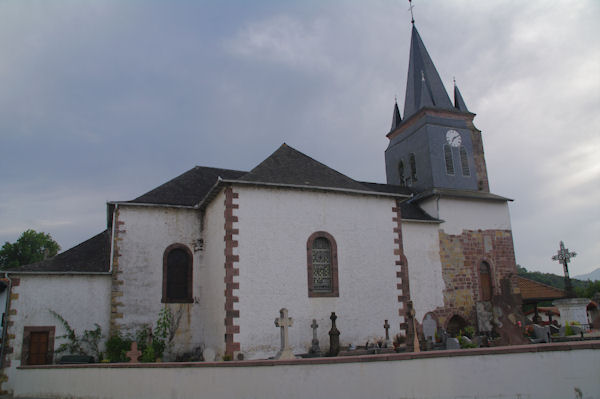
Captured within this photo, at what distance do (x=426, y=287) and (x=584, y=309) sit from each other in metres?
6.49

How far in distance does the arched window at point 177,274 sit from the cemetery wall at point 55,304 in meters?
1.96

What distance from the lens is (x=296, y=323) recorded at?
1430 cm

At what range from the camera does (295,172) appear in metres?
16.1

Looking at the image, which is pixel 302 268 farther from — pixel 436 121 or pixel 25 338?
pixel 436 121

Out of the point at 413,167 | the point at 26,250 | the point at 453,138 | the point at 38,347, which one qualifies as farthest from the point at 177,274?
the point at 26,250

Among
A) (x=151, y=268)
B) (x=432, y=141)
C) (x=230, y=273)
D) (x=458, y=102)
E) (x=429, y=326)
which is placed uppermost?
(x=458, y=102)

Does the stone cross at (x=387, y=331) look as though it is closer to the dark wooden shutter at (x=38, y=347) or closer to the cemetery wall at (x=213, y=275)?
the cemetery wall at (x=213, y=275)

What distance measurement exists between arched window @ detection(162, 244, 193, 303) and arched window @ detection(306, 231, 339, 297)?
4794 mm

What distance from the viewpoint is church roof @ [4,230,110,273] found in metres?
15.9

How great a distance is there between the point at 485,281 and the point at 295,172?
11.9 m

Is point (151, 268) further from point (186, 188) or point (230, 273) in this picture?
point (230, 273)

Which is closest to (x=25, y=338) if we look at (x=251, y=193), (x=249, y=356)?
(x=249, y=356)

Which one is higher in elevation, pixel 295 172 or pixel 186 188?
pixel 186 188

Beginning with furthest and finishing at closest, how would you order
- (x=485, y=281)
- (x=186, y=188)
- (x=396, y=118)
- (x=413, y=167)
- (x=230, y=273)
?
(x=396, y=118) < (x=413, y=167) < (x=485, y=281) < (x=186, y=188) < (x=230, y=273)
